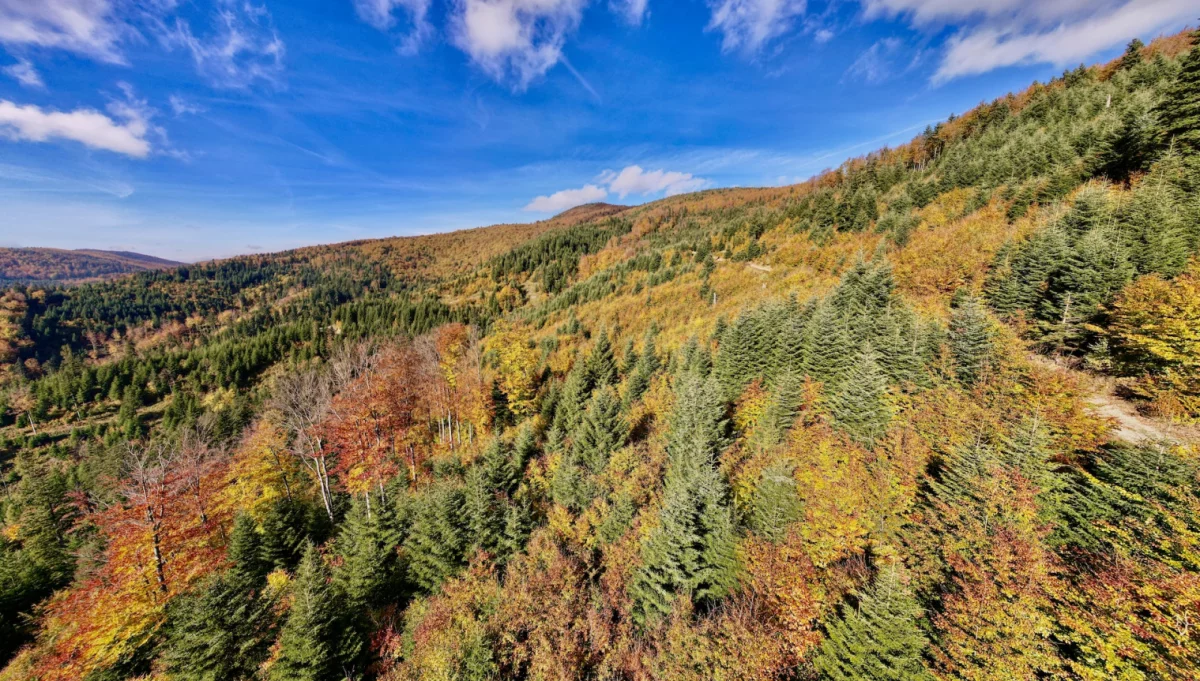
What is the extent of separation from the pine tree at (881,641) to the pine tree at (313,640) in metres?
25.5

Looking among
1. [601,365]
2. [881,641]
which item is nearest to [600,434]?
[601,365]

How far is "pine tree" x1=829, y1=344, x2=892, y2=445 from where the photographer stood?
2656 centimetres

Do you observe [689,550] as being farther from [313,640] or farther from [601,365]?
[601,365]

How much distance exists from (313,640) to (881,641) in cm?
2785

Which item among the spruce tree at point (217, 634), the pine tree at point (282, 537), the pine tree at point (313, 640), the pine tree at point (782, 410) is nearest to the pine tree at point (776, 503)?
the pine tree at point (782, 410)

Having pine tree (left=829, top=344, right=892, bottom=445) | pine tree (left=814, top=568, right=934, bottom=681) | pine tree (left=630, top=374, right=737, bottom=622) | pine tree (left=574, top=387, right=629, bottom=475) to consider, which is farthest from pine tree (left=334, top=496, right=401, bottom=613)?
pine tree (left=829, top=344, right=892, bottom=445)

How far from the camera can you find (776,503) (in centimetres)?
2362

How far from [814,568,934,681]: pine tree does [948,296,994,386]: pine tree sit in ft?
56.3

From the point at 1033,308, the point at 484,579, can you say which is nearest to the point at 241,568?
the point at 484,579

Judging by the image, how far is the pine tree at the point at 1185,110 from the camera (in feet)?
111

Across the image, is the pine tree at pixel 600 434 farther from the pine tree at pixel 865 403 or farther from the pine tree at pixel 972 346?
the pine tree at pixel 972 346

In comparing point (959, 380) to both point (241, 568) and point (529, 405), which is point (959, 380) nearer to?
point (529, 405)

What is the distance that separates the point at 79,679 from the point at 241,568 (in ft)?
27.2

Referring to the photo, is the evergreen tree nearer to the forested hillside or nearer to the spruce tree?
the forested hillside
